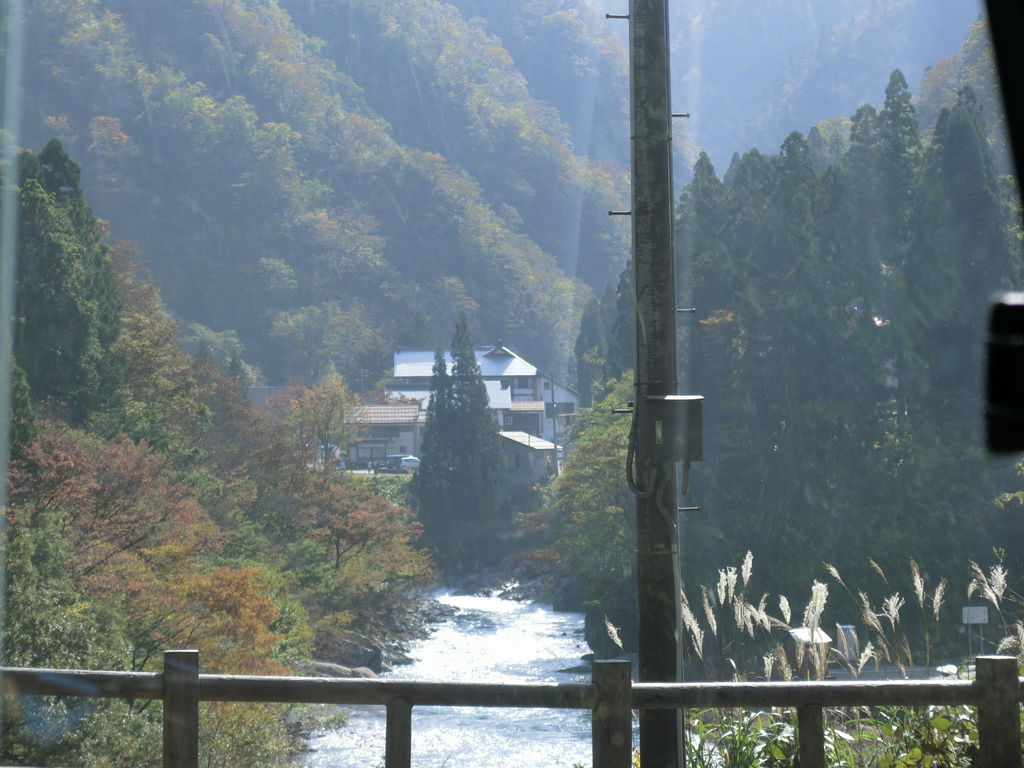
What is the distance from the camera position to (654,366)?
4191mm

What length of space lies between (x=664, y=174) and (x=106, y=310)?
2697 centimetres

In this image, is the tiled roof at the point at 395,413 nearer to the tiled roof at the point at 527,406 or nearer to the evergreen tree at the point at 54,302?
the tiled roof at the point at 527,406

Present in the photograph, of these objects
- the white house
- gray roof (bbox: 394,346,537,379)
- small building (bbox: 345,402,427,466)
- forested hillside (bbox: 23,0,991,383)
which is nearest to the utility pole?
small building (bbox: 345,402,427,466)

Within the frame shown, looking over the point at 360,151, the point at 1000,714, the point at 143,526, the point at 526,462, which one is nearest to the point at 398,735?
the point at 1000,714

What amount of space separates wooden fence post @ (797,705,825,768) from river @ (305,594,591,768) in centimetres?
673

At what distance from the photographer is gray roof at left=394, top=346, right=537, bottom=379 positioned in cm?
6825

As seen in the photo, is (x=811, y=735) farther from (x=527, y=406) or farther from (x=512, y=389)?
(x=512, y=389)

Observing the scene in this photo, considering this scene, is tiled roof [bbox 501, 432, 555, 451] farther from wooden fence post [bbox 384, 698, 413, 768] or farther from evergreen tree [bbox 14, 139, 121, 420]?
wooden fence post [bbox 384, 698, 413, 768]

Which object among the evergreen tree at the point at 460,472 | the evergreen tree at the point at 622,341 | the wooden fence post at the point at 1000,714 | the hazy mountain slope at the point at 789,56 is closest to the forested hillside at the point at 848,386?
the evergreen tree at the point at 622,341

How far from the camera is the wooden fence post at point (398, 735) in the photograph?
3.62 metres

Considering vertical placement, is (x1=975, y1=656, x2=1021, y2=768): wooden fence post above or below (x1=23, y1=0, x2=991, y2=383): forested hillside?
below

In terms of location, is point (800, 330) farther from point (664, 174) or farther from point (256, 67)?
point (256, 67)

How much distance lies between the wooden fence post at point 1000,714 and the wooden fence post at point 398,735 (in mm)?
Result: 1902

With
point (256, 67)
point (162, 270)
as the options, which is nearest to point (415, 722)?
point (162, 270)
